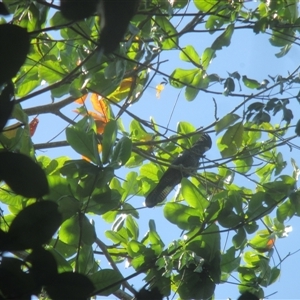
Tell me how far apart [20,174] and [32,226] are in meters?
0.05

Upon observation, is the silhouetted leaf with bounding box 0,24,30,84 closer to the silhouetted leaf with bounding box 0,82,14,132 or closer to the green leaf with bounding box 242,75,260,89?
the silhouetted leaf with bounding box 0,82,14,132

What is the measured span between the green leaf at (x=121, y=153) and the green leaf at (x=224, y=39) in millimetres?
627

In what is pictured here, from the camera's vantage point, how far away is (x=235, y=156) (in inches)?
74.0

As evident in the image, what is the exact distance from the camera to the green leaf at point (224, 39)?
1846mm

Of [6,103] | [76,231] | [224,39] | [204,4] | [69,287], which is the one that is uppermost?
[204,4]

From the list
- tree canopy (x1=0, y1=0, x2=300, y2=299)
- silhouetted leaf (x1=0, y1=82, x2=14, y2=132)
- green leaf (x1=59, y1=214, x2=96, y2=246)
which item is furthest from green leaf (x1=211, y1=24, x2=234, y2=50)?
silhouetted leaf (x1=0, y1=82, x2=14, y2=132)

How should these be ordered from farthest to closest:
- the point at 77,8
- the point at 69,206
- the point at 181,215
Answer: the point at 181,215
the point at 69,206
the point at 77,8

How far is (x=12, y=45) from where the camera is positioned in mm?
365

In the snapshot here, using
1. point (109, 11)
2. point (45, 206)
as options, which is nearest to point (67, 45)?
point (45, 206)

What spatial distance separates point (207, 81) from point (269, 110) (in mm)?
340

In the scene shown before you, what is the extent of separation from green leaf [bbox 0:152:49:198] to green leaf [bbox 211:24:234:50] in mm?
1528

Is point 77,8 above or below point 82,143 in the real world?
below

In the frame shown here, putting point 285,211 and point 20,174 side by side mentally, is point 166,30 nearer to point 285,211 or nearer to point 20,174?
point 285,211

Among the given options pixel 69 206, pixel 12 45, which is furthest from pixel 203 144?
pixel 12 45
